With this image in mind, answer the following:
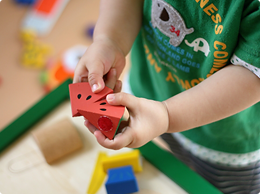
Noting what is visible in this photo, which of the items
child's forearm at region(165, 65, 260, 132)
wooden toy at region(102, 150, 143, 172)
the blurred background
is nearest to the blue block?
wooden toy at region(102, 150, 143, 172)

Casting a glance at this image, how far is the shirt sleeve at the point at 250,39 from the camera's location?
14.4 inches

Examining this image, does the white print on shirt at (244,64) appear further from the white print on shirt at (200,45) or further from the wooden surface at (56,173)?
the wooden surface at (56,173)

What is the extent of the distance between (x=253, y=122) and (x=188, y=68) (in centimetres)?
18

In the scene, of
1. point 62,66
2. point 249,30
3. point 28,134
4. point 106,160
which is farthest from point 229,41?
point 62,66

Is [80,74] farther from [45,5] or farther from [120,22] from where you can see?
[45,5]

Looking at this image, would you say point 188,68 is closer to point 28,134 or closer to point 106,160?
point 106,160

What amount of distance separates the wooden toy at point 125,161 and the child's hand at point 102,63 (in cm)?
15

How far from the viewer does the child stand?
39cm

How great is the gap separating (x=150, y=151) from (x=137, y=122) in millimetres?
177

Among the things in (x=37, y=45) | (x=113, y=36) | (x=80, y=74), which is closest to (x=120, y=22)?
(x=113, y=36)

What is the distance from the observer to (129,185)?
18.9 inches

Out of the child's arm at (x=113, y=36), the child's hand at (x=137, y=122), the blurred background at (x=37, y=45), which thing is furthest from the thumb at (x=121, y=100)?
the blurred background at (x=37, y=45)

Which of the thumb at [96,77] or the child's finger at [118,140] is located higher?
the thumb at [96,77]

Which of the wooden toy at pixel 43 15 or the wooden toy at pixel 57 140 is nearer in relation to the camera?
the wooden toy at pixel 57 140
